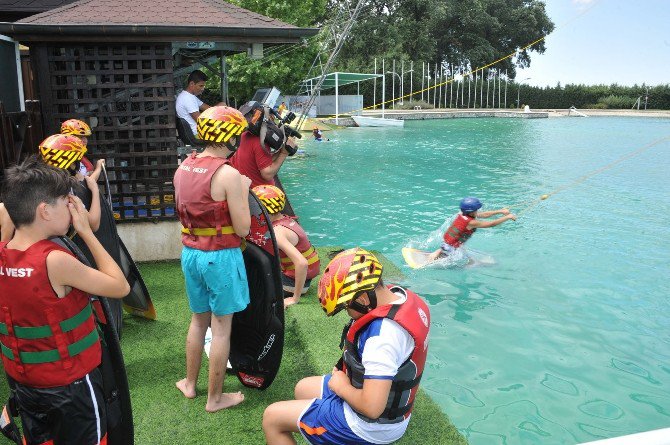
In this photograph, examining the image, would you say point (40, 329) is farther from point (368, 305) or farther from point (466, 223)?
point (466, 223)

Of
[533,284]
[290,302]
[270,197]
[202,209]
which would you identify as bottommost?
[533,284]

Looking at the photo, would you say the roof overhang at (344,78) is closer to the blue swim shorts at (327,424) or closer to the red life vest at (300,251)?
the red life vest at (300,251)

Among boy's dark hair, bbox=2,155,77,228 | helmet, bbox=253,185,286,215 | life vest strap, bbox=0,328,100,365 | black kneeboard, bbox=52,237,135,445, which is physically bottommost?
black kneeboard, bbox=52,237,135,445

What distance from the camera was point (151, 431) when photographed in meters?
3.82

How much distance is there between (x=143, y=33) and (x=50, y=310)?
4.89 metres

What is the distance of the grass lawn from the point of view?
3.80 metres

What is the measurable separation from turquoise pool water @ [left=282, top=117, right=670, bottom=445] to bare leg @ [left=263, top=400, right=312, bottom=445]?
2198mm

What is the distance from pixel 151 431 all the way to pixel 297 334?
1.79 m

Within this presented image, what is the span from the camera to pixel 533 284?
832cm

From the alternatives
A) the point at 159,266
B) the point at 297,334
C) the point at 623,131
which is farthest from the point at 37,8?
the point at 623,131

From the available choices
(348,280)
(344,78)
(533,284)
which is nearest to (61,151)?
(348,280)

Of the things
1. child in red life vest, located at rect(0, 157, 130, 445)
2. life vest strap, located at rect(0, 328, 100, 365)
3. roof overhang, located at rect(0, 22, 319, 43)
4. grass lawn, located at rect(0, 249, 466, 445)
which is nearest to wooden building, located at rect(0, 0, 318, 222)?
roof overhang, located at rect(0, 22, 319, 43)

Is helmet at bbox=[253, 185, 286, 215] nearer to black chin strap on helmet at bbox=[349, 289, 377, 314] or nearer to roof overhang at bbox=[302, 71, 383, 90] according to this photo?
black chin strap on helmet at bbox=[349, 289, 377, 314]

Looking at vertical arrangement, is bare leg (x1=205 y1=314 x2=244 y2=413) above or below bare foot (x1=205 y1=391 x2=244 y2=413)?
above
